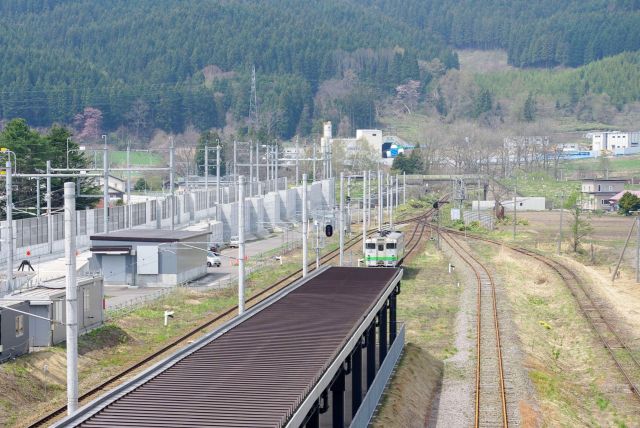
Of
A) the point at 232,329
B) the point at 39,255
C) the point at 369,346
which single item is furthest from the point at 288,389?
→ the point at 39,255

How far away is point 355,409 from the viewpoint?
15625 mm

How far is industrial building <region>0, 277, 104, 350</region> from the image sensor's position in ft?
71.4

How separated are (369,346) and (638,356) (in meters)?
11.0

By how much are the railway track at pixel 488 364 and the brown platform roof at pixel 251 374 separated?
311 cm

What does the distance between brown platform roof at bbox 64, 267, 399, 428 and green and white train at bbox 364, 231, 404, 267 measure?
19.8m

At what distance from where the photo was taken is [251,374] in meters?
11.9

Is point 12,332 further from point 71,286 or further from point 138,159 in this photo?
point 138,159

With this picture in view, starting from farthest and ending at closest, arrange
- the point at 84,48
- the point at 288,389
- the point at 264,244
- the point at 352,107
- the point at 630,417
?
the point at 84,48
the point at 352,107
the point at 264,244
the point at 630,417
the point at 288,389

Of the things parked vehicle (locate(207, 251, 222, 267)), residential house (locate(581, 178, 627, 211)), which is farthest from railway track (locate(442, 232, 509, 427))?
residential house (locate(581, 178, 627, 211))

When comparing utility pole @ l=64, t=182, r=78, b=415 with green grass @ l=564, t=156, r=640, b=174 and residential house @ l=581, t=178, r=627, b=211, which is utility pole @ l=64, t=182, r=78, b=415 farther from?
green grass @ l=564, t=156, r=640, b=174

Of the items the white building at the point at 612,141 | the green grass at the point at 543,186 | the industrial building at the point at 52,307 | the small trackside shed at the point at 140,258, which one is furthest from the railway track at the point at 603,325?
the white building at the point at 612,141

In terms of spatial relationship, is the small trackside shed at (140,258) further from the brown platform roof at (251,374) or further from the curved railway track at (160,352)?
the brown platform roof at (251,374)

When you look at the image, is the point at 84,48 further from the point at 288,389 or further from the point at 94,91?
the point at 288,389

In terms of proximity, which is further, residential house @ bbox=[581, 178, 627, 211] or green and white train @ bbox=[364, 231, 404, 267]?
residential house @ bbox=[581, 178, 627, 211]
